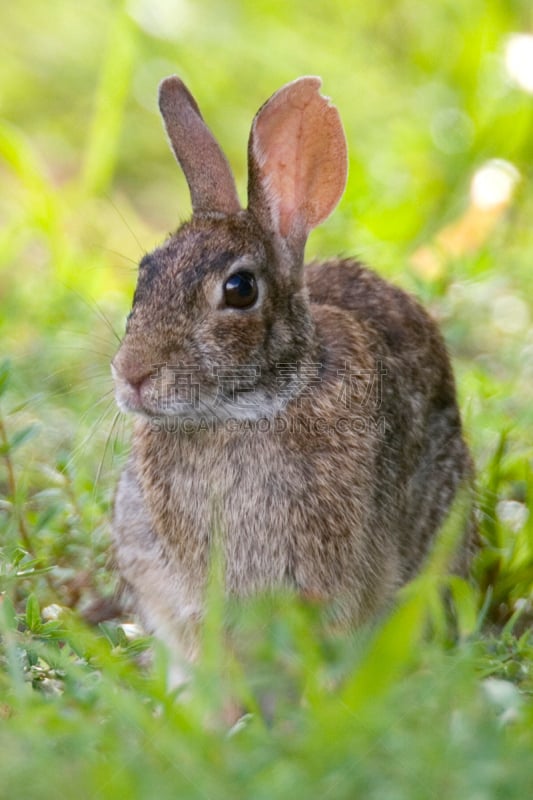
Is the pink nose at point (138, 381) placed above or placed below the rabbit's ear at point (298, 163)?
below

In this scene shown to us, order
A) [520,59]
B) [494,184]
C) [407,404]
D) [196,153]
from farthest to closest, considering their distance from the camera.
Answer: [520,59], [494,184], [407,404], [196,153]

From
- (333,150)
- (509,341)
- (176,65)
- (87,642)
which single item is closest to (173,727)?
(87,642)

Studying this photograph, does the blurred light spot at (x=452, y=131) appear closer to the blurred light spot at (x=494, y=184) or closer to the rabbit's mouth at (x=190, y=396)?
the blurred light spot at (x=494, y=184)

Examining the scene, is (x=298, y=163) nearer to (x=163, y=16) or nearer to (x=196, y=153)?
(x=196, y=153)

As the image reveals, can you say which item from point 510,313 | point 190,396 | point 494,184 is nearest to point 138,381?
point 190,396

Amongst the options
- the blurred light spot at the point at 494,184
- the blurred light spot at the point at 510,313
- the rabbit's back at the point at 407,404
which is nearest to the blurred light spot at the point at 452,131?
the blurred light spot at the point at 494,184

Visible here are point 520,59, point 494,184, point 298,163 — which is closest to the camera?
point 298,163
